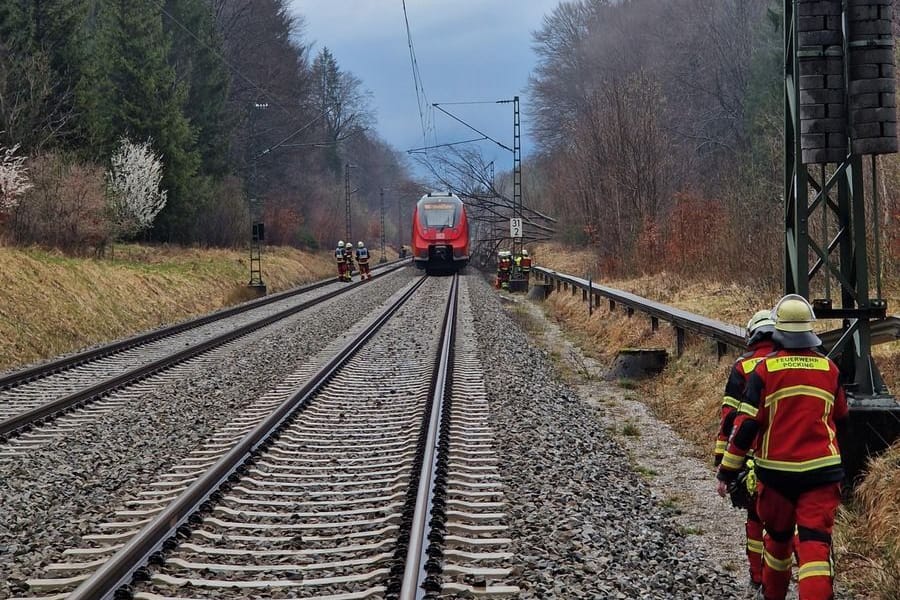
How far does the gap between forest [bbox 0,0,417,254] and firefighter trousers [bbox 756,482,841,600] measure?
21.2 meters

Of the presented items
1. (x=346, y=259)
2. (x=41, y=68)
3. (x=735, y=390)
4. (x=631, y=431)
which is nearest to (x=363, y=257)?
(x=346, y=259)

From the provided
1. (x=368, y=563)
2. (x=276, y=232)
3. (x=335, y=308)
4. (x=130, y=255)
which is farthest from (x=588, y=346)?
(x=276, y=232)

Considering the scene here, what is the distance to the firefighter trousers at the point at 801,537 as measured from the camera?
3830 millimetres

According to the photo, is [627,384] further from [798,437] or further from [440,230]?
[440,230]

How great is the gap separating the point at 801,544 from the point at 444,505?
8.79 ft

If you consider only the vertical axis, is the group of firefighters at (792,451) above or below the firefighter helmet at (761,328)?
below

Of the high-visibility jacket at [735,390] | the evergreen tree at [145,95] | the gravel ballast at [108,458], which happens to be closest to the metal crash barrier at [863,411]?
the high-visibility jacket at [735,390]

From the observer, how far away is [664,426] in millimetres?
9578

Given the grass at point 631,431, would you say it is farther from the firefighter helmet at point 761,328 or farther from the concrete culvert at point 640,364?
the firefighter helmet at point 761,328

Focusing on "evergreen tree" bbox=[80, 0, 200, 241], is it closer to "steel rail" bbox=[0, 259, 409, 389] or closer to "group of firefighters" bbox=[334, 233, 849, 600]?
"steel rail" bbox=[0, 259, 409, 389]

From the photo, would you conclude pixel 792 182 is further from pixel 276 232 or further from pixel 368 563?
pixel 276 232

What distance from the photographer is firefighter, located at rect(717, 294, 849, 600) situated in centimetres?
391

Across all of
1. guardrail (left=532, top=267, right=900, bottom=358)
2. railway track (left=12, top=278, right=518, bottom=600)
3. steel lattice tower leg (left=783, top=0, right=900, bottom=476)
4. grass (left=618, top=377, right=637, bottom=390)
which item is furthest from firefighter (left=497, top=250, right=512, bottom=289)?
steel lattice tower leg (left=783, top=0, right=900, bottom=476)

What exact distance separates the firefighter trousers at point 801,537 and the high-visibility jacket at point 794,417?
0.07 meters
